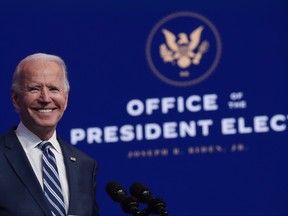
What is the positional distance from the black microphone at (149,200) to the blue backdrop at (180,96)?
6.24 ft

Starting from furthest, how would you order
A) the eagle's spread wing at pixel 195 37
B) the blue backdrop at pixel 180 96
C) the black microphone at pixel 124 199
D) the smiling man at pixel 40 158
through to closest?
the eagle's spread wing at pixel 195 37 → the blue backdrop at pixel 180 96 → the smiling man at pixel 40 158 → the black microphone at pixel 124 199

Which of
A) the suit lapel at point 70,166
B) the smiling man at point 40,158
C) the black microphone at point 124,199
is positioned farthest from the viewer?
the suit lapel at point 70,166

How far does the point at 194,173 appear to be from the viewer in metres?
4.12

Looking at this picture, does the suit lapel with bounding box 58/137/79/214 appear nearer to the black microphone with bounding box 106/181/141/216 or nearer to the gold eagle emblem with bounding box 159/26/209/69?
the black microphone with bounding box 106/181/141/216

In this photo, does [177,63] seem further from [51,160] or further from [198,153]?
[51,160]

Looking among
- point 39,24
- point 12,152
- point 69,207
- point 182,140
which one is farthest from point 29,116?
point 39,24

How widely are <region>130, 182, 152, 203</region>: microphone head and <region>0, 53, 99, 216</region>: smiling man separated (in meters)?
0.19

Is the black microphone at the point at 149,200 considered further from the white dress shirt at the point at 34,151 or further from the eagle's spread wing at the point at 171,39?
the eagle's spread wing at the point at 171,39

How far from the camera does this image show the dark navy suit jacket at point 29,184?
2.15m

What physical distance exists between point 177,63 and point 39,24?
85 cm

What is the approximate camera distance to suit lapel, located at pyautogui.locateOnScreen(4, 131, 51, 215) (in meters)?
2.18

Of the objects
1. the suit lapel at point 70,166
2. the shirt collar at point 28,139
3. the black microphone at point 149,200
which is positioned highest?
the shirt collar at point 28,139

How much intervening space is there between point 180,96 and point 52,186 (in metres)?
1.95

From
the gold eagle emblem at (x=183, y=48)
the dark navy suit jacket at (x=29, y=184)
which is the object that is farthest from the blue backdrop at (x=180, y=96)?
the dark navy suit jacket at (x=29, y=184)
